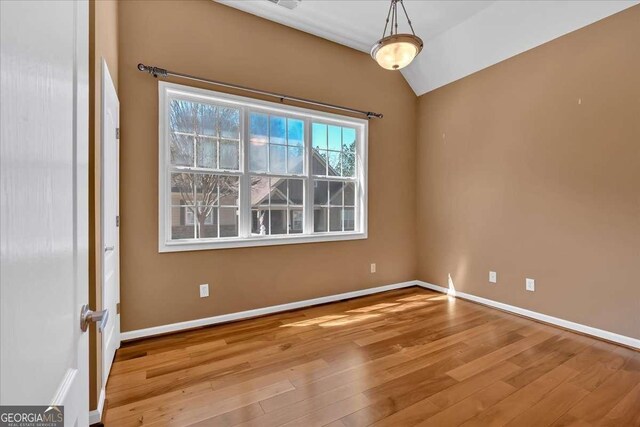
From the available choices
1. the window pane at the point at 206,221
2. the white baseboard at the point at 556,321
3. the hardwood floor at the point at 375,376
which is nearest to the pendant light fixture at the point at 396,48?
the window pane at the point at 206,221

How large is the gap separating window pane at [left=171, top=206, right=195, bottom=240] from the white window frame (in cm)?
6

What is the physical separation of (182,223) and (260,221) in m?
0.82

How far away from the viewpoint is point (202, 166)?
3.03 m

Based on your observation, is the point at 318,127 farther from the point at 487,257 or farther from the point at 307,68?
the point at 487,257

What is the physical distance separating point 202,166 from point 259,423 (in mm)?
2359

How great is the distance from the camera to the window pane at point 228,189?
3.14m

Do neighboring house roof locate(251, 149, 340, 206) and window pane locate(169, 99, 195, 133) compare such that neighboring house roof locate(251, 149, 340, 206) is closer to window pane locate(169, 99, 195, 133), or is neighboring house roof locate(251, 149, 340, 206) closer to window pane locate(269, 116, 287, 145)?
window pane locate(269, 116, 287, 145)

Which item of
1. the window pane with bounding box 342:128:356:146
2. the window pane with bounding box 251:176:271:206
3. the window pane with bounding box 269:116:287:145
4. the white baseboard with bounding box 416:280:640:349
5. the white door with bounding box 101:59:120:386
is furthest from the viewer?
the window pane with bounding box 342:128:356:146

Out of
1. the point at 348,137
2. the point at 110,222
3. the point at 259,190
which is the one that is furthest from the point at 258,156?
the point at 110,222

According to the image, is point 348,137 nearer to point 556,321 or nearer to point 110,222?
point 110,222

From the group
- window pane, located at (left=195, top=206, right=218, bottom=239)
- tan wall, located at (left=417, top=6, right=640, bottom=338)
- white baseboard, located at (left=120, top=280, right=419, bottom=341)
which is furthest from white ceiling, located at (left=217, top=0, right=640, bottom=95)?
white baseboard, located at (left=120, top=280, right=419, bottom=341)

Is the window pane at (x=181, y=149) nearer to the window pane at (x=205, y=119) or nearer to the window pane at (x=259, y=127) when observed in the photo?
the window pane at (x=205, y=119)

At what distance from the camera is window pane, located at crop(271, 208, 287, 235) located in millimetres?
3445

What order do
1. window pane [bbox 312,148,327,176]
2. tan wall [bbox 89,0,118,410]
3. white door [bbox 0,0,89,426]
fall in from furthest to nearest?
window pane [bbox 312,148,327,176] → tan wall [bbox 89,0,118,410] → white door [bbox 0,0,89,426]
